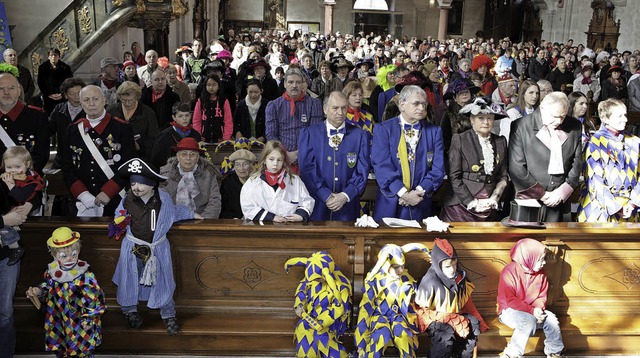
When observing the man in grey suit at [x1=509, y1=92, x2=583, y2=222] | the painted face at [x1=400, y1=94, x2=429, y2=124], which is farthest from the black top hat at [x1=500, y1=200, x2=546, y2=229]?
the painted face at [x1=400, y1=94, x2=429, y2=124]

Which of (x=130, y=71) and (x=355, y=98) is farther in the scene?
(x=130, y=71)

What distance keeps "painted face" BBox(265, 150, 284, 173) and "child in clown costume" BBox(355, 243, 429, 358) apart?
100 cm

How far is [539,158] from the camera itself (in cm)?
489

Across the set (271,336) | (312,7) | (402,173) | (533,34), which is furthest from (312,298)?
(312,7)

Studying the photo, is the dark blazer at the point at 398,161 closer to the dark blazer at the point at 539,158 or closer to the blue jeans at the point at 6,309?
the dark blazer at the point at 539,158

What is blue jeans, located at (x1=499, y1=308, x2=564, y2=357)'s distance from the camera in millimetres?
4055

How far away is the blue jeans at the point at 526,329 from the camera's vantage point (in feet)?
13.3

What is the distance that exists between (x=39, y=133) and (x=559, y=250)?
4.05 m

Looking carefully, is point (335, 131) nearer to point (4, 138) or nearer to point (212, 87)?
point (4, 138)

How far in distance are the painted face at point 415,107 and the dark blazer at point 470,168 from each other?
15.7 inches

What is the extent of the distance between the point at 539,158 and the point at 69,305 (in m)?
3.60

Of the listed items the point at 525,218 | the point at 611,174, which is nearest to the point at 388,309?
the point at 525,218

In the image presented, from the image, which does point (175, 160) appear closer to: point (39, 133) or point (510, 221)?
point (39, 133)

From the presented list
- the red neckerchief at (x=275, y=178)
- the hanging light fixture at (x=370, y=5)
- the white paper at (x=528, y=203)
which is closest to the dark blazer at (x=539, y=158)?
the white paper at (x=528, y=203)
